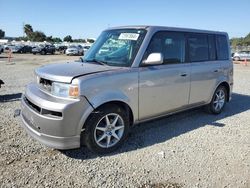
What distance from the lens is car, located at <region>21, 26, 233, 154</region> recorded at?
3943 millimetres

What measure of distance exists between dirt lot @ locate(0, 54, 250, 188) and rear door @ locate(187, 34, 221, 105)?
704 millimetres

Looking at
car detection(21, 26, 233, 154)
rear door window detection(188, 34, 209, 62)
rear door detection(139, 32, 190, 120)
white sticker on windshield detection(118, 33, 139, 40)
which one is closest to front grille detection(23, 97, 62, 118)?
car detection(21, 26, 233, 154)

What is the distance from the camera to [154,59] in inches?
182

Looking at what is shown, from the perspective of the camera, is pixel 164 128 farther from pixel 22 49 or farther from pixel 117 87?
pixel 22 49

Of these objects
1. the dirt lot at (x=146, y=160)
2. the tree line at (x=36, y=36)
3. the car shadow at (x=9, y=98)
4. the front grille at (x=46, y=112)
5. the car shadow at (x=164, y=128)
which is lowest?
the dirt lot at (x=146, y=160)

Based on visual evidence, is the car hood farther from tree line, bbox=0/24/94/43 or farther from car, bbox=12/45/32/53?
tree line, bbox=0/24/94/43

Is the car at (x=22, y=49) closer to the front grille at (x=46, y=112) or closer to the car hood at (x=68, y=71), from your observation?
the car hood at (x=68, y=71)

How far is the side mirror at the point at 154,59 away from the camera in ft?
15.1

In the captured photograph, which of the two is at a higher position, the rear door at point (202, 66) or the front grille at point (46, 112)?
the rear door at point (202, 66)

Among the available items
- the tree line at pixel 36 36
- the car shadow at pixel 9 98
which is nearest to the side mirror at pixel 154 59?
the car shadow at pixel 9 98

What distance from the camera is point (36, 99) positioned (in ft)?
13.6

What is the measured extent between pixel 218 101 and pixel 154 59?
2.86 m

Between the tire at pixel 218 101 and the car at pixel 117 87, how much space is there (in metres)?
A: 0.39

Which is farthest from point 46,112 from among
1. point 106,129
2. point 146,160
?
point 146,160
